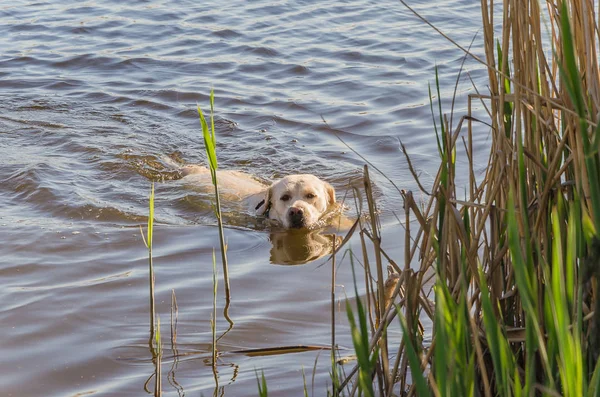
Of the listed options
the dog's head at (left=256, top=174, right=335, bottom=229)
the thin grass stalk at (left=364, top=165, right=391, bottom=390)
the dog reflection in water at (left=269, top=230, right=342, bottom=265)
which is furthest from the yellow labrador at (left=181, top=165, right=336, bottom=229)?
the thin grass stalk at (left=364, top=165, right=391, bottom=390)

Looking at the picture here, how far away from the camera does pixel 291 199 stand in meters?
6.97

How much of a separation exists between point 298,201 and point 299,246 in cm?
64

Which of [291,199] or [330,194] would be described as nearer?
[291,199]

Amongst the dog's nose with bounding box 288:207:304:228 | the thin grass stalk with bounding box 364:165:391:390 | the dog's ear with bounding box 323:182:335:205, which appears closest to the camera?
the thin grass stalk with bounding box 364:165:391:390

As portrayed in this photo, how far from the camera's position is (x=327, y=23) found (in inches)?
514

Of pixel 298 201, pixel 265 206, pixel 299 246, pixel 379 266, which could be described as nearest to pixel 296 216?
pixel 298 201

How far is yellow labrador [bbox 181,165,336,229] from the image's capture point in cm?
683

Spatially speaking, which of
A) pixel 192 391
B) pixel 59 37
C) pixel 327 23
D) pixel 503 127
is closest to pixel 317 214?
pixel 192 391

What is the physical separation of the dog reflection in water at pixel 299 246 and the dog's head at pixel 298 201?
0.11m

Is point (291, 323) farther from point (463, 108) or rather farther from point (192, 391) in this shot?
point (463, 108)

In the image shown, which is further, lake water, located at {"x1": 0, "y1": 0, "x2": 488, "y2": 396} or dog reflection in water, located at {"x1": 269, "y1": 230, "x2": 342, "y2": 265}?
dog reflection in water, located at {"x1": 269, "y1": 230, "x2": 342, "y2": 265}

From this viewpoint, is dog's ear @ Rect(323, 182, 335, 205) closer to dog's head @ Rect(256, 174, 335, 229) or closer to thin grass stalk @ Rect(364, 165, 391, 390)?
dog's head @ Rect(256, 174, 335, 229)

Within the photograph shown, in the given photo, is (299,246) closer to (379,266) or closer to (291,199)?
(291,199)

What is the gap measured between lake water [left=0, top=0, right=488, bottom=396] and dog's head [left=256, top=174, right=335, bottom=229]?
0.63ft
